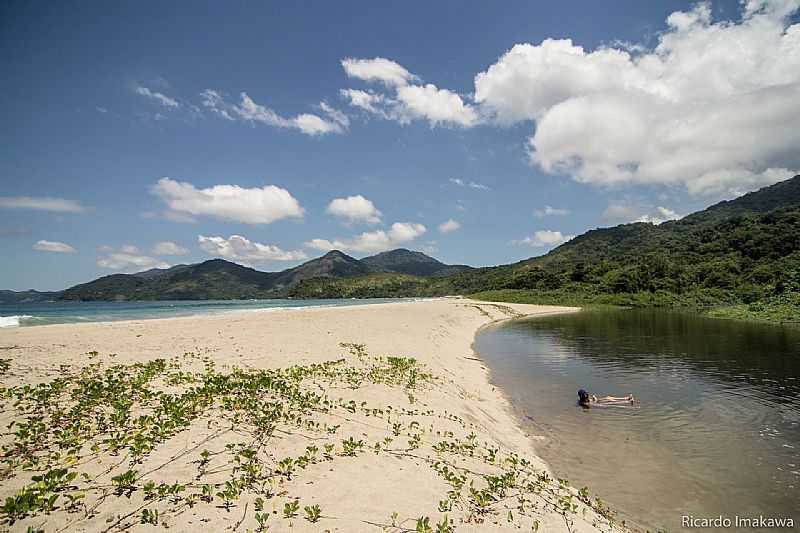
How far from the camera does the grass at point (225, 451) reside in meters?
6.44

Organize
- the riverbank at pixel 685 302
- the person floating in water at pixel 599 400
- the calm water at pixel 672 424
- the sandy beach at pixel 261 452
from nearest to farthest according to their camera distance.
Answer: the sandy beach at pixel 261 452 < the calm water at pixel 672 424 < the person floating in water at pixel 599 400 < the riverbank at pixel 685 302

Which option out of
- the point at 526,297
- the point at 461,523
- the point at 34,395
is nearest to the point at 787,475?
the point at 461,523

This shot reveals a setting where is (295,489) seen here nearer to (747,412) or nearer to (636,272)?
(747,412)

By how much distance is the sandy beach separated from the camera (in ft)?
21.1

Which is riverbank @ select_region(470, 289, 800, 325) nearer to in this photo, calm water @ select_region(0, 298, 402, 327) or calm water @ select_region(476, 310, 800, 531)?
calm water @ select_region(476, 310, 800, 531)

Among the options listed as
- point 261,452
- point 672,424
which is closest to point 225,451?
point 261,452

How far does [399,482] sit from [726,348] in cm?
3910

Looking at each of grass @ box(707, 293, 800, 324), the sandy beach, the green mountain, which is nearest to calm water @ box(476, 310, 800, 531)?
the sandy beach

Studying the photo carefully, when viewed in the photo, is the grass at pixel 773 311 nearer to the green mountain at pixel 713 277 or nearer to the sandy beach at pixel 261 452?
the green mountain at pixel 713 277

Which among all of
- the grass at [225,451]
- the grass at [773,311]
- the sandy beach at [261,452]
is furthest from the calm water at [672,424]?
the grass at [773,311]

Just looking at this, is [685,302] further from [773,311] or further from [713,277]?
[773,311]

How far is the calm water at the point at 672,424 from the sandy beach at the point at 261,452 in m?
1.93

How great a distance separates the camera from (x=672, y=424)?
51.6 ft

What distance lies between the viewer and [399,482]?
8.16m
